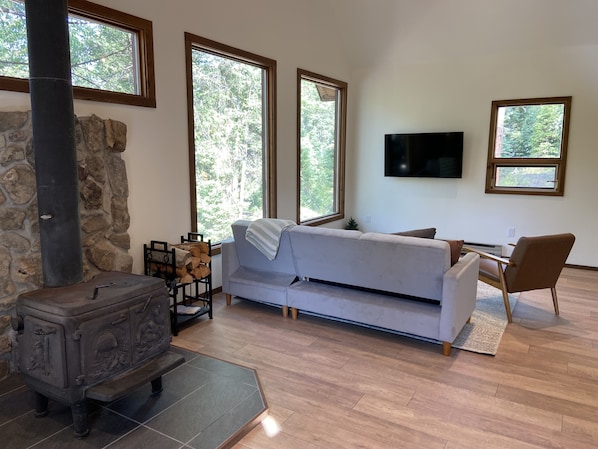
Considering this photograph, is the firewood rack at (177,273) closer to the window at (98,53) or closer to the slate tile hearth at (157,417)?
the slate tile hearth at (157,417)

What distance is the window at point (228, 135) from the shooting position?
419cm

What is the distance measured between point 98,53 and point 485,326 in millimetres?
3784

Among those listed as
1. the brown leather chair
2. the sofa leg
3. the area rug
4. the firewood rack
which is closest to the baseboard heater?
the area rug

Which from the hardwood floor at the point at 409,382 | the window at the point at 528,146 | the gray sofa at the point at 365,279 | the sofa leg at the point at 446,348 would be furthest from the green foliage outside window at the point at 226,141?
the window at the point at 528,146

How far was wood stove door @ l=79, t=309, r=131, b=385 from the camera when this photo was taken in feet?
7.00

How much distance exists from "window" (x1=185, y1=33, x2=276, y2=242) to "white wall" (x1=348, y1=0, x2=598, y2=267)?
7.42 ft

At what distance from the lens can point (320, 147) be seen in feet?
21.2

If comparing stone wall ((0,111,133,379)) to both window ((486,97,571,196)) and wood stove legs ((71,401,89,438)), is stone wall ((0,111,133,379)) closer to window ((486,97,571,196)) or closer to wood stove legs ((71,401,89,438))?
wood stove legs ((71,401,89,438))

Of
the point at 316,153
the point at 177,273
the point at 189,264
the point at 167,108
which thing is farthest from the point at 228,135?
the point at 316,153

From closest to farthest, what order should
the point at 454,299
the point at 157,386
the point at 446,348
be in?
the point at 157,386 → the point at 454,299 → the point at 446,348

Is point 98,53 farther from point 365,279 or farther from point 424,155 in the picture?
point 424,155

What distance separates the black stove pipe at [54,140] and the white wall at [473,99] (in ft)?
15.0

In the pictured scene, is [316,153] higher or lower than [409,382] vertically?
higher

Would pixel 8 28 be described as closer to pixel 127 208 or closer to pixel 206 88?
pixel 127 208
